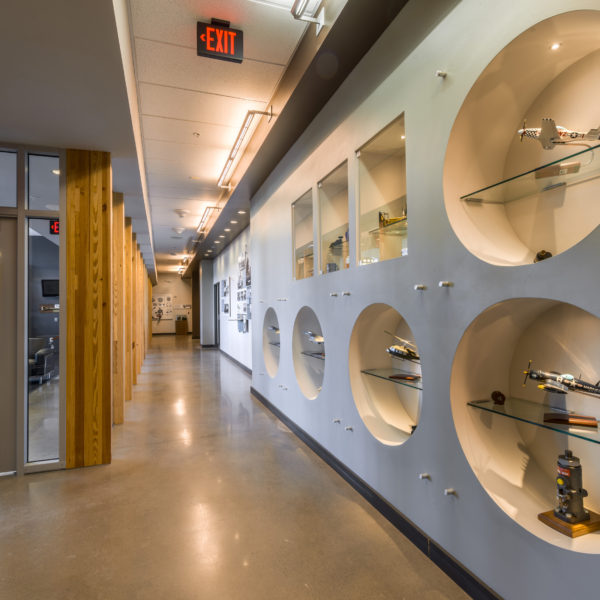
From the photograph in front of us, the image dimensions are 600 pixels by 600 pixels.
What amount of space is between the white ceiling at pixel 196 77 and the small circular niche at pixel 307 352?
2420 mm

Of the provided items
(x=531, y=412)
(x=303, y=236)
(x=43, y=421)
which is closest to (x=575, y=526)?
(x=531, y=412)

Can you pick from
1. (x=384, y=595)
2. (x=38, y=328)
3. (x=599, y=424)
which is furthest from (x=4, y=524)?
(x=599, y=424)

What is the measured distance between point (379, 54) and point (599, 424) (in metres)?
2.66

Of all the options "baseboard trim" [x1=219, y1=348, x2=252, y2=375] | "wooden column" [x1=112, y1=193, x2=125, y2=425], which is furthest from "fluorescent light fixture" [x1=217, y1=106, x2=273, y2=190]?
"baseboard trim" [x1=219, y1=348, x2=252, y2=375]

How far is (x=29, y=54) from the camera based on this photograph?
99.0 inches

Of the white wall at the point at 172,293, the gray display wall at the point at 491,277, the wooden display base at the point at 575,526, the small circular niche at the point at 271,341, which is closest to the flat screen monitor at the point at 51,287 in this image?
the small circular niche at the point at 271,341

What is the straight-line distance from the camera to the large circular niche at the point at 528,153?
1.75m

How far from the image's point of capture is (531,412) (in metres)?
1.93

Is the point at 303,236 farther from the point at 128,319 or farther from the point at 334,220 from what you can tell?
the point at 128,319

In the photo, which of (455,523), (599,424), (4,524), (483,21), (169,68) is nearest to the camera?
(599,424)

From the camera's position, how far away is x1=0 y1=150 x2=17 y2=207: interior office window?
3.79 metres

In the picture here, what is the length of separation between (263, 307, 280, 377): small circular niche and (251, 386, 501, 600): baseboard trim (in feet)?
6.49

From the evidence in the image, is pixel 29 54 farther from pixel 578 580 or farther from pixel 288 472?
pixel 578 580

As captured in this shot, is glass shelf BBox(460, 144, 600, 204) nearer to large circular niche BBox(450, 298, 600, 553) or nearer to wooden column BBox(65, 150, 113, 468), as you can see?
large circular niche BBox(450, 298, 600, 553)
